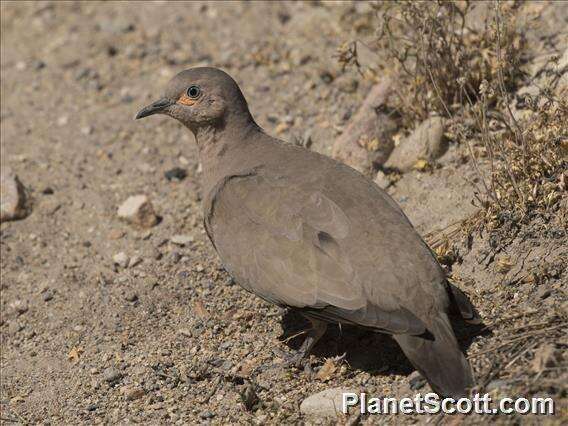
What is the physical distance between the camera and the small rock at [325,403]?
4.70 metres

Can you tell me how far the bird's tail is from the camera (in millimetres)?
4348

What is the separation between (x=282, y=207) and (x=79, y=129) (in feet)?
12.4

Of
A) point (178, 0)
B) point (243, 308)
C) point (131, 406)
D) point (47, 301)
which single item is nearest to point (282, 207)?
point (243, 308)

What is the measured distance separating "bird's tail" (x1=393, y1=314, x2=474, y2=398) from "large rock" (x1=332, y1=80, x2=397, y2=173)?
238 cm

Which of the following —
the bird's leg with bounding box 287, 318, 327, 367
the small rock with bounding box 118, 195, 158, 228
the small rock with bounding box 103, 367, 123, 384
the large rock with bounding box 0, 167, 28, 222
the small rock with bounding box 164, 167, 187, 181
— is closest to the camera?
the bird's leg with bounding box 287, 318, 327, 367

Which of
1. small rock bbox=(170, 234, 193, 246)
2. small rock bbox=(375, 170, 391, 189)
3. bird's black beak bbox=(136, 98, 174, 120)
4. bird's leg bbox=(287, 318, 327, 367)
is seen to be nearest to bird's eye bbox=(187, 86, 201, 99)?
bird's black beak bbox=(136, 98, 174, 120)

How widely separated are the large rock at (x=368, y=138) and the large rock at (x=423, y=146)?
141mm

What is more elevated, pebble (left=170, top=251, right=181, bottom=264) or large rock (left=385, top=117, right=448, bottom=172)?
large rock (left=385, top=117, right=448, bottom=172)

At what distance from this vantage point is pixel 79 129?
26.9 feet

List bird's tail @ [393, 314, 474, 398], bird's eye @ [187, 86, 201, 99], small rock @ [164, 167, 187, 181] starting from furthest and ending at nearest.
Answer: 1. small rock @ [164, 167, 187, 181]
2. bird's eye @ [187, 86, 201, 99]
3. bird's tail @ [393, 314, 474, 398]

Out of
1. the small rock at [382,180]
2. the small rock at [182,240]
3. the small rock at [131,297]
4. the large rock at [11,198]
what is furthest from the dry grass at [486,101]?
the large rock at [11,198]

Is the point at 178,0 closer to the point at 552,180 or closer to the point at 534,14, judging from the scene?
the point at 534,14

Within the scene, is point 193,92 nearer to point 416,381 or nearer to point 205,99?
point 205,99

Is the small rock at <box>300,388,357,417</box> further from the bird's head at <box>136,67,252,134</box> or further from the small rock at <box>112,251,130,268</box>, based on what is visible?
the small rock at <box>112,251,130,268</box>
